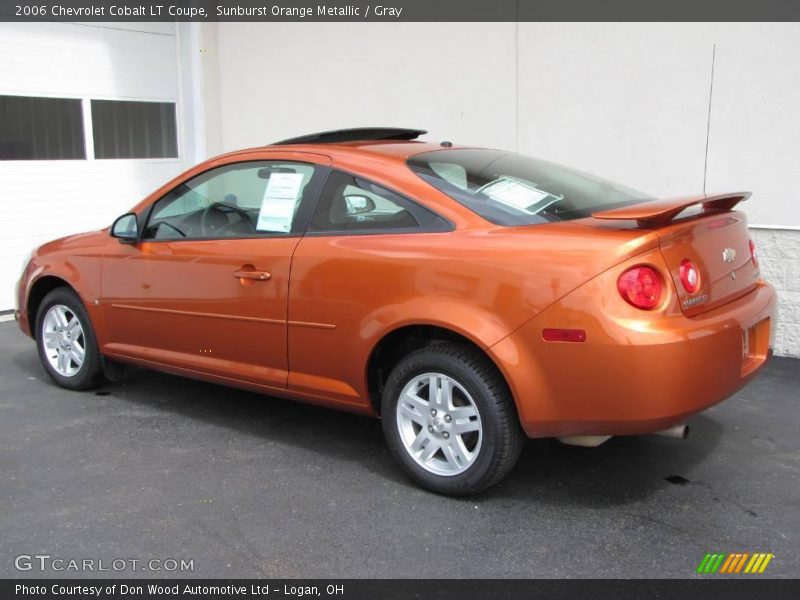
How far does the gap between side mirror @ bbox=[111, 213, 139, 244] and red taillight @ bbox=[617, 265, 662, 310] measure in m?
2.85

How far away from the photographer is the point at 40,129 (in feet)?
25.5

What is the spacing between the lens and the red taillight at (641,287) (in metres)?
3.00

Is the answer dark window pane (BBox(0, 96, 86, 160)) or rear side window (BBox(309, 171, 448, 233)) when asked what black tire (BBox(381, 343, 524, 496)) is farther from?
dark window pane (BBox(0, 96, 86, 160))

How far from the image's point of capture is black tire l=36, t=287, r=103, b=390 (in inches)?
195

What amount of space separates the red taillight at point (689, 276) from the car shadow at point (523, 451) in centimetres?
98

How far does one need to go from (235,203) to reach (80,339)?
1547 millimetres

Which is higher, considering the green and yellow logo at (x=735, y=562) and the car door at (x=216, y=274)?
the car door at (x=216, y=274)
